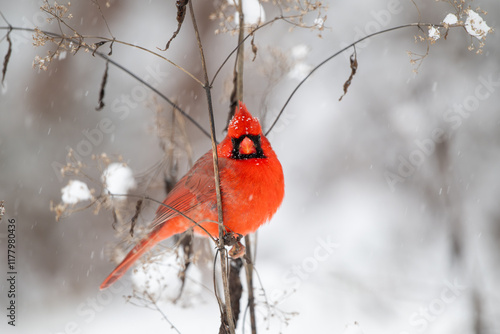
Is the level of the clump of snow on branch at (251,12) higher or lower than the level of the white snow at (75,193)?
higher

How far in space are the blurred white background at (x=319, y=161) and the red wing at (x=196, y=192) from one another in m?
1.41

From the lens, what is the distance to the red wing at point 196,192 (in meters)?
1.47

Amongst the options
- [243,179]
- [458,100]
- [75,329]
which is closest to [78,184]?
[243,179]

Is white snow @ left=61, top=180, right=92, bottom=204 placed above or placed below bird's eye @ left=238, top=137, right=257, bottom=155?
above

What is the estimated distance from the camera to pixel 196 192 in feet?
4.96

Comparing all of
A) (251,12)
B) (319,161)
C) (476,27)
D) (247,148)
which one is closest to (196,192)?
(247,148)

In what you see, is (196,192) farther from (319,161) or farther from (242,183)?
(319,161)

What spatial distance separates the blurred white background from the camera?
2998mm

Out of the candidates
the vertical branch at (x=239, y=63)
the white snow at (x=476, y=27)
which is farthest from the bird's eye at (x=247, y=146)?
the white snow at (x=476, y=27)

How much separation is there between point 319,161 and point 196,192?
2196 millimetres

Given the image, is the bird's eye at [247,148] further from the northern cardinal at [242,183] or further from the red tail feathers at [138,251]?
the red tail feathers at [138,251]

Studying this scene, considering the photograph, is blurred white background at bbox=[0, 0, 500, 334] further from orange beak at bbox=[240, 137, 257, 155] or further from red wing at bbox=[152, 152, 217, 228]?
orange beak at bbox=[240, 137, 257, 155]

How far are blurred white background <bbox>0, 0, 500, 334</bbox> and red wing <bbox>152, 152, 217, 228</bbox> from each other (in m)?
1.41

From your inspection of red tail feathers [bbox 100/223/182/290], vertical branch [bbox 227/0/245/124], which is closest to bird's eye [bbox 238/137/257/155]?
vertical branch [bbox 227/0/245/124]
